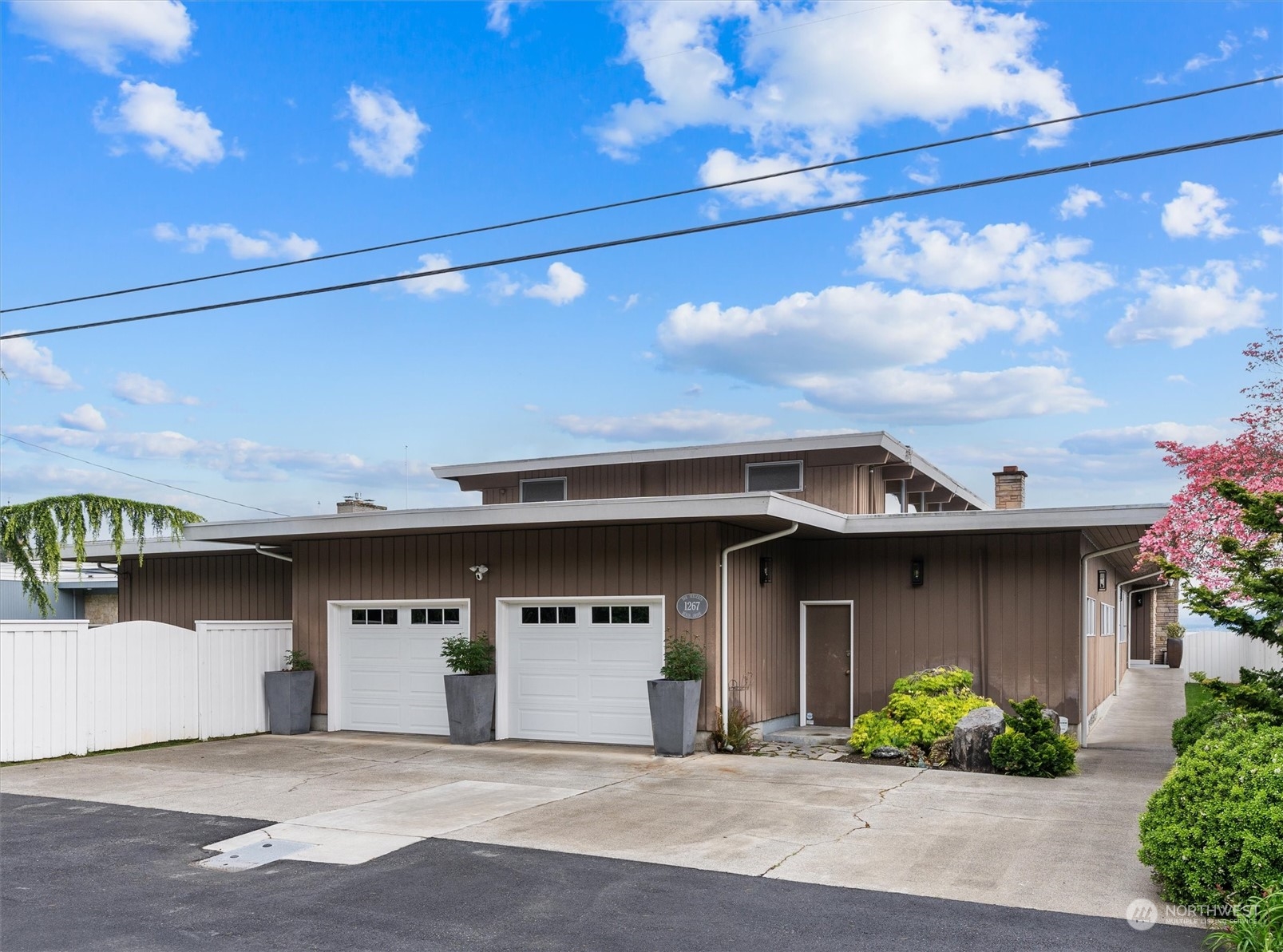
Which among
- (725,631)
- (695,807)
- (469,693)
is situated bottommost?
(695,807)

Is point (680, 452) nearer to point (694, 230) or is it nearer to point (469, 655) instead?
point (469, 655)

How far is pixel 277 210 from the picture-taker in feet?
57.3

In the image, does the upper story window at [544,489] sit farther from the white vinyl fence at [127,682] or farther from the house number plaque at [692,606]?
the house number plaque at [692,606]

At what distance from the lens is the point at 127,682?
13805 millimetres

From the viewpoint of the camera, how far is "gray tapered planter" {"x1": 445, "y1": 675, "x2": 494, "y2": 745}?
13.9 metres

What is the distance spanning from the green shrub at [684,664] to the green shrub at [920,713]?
2.17 metres

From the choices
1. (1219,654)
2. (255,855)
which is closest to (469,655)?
(255,855)

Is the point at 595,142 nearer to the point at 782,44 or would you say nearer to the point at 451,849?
the point at 782,44

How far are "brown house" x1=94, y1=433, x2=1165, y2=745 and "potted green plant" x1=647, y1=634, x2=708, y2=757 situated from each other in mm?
414

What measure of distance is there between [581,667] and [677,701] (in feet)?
6.31

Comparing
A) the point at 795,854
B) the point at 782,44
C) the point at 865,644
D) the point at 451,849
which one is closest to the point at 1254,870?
the point at 795,854

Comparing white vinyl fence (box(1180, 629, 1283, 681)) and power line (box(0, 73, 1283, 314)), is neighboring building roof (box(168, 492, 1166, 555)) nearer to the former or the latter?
power line (box(0, 73, 1283, 314))

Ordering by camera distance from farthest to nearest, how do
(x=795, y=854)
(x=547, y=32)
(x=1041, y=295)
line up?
(x=1041, y=295)
(x=547, y=32)
(x=795, y=854)

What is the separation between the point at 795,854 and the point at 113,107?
1454cm
